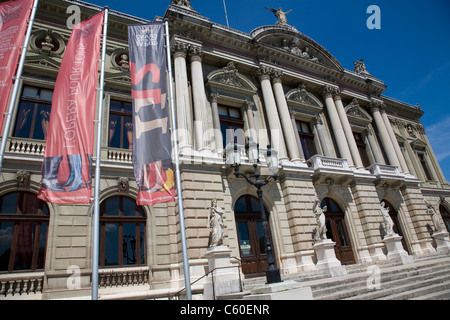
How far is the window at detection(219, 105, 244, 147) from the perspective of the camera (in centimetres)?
1638

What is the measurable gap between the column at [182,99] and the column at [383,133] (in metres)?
16.3

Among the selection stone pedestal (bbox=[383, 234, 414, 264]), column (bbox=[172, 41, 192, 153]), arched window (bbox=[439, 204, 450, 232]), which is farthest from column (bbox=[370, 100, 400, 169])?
column (bbox=[172, 41, 192, 153])

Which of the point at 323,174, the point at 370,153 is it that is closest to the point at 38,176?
the point at 323,174

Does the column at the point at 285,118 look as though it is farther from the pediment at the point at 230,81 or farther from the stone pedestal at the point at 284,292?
the stone pedestal at the point at 284,292

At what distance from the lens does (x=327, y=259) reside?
1288cm

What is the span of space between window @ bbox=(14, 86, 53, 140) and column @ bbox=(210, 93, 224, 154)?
25.7ft

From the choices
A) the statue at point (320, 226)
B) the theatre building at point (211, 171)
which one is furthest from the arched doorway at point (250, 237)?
the statue at point (320, 226)

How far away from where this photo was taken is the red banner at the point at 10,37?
7.99 meters

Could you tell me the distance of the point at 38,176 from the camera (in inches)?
435

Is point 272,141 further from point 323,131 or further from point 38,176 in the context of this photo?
point 38,176

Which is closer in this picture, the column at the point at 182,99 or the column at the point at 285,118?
the column at the point at 182,99

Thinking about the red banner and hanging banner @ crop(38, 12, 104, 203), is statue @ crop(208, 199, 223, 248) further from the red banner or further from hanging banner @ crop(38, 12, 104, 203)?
the red banner

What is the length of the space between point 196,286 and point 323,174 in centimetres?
971
